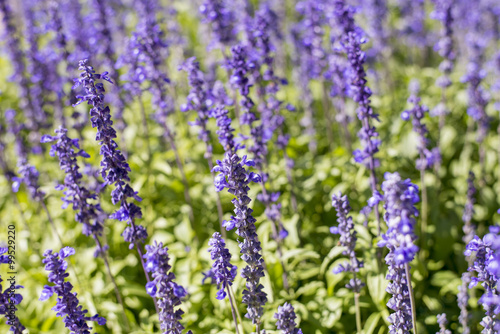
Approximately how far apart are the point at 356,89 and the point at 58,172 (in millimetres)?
7259

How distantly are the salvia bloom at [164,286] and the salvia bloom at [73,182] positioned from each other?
1496 millimetres

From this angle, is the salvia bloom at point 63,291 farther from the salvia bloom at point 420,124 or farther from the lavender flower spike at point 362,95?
the salvia bloom at point 420,124

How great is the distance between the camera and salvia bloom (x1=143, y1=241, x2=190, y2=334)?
415cm

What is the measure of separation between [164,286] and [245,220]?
1042mm

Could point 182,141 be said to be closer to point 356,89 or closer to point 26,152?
point 26,152

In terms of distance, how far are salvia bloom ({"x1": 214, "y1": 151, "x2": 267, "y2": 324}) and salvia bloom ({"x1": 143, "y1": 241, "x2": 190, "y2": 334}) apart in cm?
75

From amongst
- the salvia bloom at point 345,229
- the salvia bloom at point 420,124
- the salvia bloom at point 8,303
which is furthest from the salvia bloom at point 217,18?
the salvia bloom at point 8,303

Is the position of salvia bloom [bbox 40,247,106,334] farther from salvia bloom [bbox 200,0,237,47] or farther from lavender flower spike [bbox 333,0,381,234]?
salvia bloom [bbox 200,0,237,47]

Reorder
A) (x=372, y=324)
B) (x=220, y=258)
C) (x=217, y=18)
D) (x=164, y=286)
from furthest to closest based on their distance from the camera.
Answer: (x=217, y=18)
(x=372, y=324)
(x=220, y=258)
(x=164, y=286)

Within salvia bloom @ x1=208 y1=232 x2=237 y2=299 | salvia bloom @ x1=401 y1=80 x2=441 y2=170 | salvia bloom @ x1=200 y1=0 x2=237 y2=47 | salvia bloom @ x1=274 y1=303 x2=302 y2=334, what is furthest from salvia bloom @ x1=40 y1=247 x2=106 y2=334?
salvia bloom @ x1=200 y1=0 x2=237 y2=47

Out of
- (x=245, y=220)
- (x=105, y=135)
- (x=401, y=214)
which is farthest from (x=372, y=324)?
(x=105, y=135)

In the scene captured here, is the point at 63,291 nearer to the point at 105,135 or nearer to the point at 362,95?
the point at 105,135

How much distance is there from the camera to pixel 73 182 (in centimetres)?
532

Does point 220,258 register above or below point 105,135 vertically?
below
